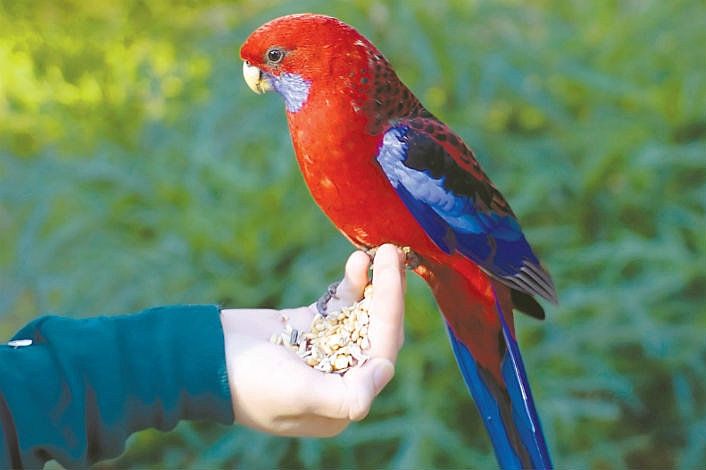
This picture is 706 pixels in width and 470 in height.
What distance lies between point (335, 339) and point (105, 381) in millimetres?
347

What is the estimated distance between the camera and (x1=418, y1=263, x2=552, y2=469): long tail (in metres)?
1.09

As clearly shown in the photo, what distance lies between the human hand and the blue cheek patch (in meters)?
0.24

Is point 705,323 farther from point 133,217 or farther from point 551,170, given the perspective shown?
point 133,217

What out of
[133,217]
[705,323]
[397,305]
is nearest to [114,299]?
[133,217]

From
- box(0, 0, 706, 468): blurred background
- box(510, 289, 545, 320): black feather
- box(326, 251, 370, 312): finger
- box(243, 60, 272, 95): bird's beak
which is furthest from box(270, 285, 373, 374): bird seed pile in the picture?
box(0, 0, 706, 468): blurred background

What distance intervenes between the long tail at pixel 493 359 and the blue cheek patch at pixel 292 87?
0.34 meters

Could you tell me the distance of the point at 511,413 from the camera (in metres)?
1.11

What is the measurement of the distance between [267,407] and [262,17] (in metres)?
1.51

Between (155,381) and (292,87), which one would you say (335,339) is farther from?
(292,87)

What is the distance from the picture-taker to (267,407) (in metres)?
1.08

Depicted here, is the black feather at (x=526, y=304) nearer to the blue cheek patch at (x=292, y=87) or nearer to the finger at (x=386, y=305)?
the finger at (x=386, y=305)

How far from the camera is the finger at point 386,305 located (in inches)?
41.4

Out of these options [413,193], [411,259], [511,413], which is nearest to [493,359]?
[511,413]

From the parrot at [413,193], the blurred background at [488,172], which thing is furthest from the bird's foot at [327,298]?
the blurred background at [488,172]
